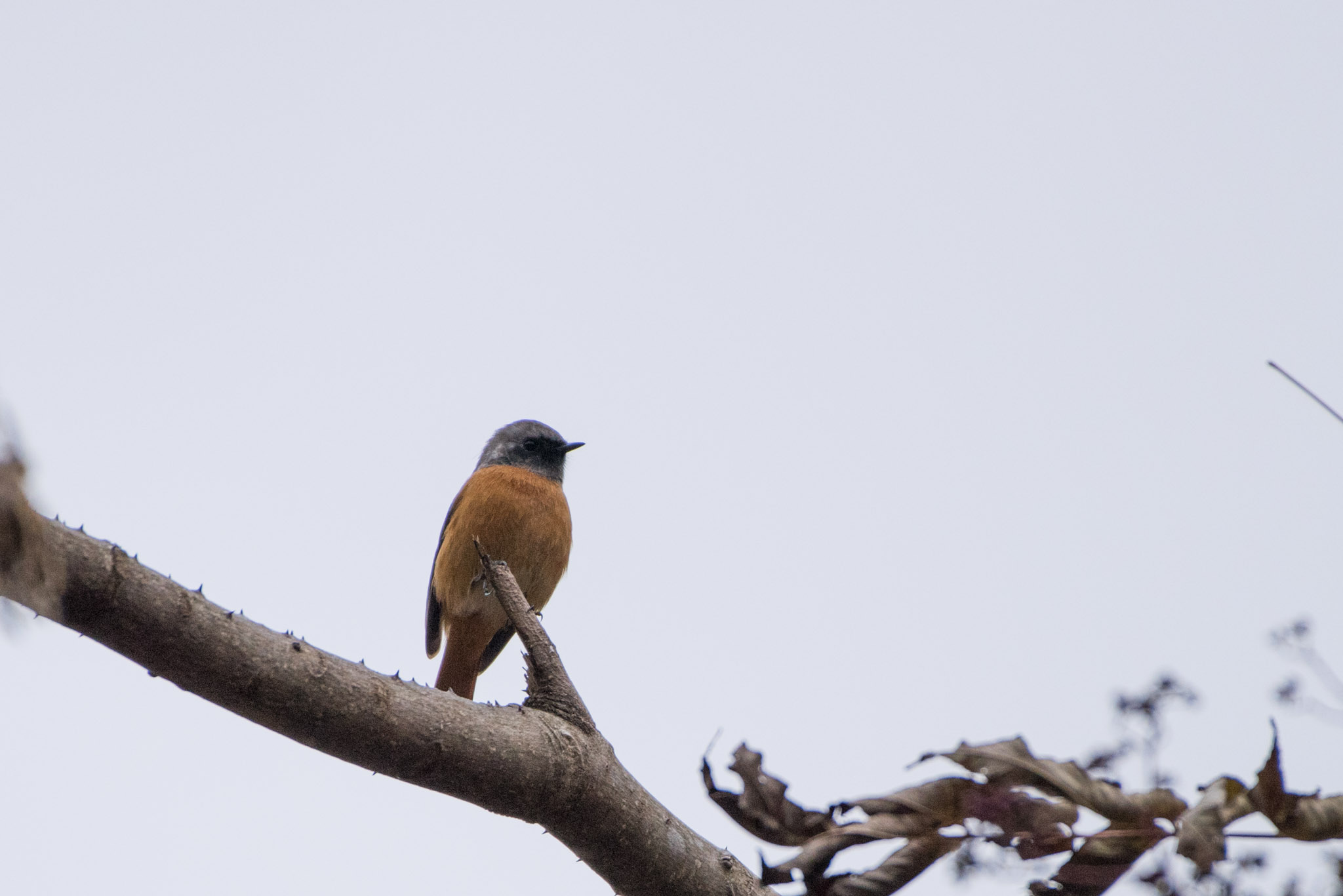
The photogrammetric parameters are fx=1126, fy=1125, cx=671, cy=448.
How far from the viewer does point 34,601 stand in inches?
49.1

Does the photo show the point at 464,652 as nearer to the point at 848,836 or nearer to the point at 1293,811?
the point at 848,836

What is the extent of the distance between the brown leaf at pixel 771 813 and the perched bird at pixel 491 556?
17.2ft

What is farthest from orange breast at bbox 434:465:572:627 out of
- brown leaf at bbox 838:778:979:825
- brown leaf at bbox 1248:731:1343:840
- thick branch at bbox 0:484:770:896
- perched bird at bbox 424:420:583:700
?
brown leaf at bbox 1248:731:1343:840

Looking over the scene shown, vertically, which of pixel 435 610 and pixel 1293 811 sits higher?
pixel 435 610

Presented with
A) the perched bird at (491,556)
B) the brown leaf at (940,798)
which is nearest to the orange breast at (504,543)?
the perched bird at (491,556)

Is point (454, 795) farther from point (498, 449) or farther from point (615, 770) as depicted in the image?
point (498, 449)

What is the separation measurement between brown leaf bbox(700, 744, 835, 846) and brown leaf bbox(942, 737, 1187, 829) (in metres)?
0.32

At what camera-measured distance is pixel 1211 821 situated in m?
1.30

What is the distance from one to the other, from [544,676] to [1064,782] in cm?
201

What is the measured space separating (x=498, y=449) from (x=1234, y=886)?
6.94 m

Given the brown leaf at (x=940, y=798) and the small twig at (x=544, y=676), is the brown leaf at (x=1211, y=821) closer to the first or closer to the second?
the brown leaf at (x=940, y=798)

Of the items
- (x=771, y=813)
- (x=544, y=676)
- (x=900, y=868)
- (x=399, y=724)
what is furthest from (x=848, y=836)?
(x=544, y=676)

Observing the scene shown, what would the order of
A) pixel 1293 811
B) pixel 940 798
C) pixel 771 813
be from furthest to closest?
pixel 771 813, pixel 940 798, pixel 1293 811

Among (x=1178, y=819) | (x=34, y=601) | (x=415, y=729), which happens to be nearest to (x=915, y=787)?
(x=1178, y=819)
